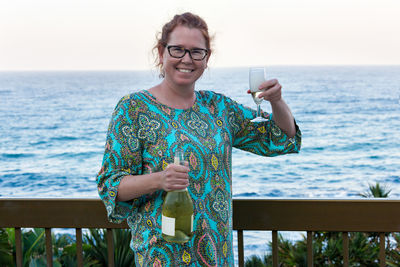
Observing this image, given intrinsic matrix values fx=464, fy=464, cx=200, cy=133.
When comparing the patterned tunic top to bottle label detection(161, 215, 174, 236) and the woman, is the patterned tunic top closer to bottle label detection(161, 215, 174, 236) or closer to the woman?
the woman

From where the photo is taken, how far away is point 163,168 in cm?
154

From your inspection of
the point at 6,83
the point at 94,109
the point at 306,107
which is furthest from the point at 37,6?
the point at 306,107

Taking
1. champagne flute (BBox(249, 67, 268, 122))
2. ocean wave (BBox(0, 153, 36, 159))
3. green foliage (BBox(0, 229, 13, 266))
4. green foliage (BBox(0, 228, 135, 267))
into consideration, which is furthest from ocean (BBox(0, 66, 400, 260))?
champagne flute (BBox(249, 67, 268, 122))

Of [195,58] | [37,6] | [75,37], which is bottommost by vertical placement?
[195,58]

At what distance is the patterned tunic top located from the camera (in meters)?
1.53

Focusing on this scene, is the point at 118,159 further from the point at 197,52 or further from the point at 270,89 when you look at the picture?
the point at 270,89

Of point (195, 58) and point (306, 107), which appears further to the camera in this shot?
point (306, 107)

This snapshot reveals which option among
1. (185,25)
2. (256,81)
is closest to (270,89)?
(256,81)

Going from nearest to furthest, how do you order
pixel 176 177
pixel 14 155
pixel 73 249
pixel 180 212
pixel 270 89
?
pixel 176 177 < pixel 180 212 < pixel 270 89 < pixel 73 249 < pixel 14 155

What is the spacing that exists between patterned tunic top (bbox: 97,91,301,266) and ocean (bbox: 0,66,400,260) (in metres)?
17.8

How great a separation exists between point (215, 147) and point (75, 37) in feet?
132

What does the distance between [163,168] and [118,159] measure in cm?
15

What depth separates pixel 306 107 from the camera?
121ft

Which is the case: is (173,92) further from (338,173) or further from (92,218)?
(338,173)
